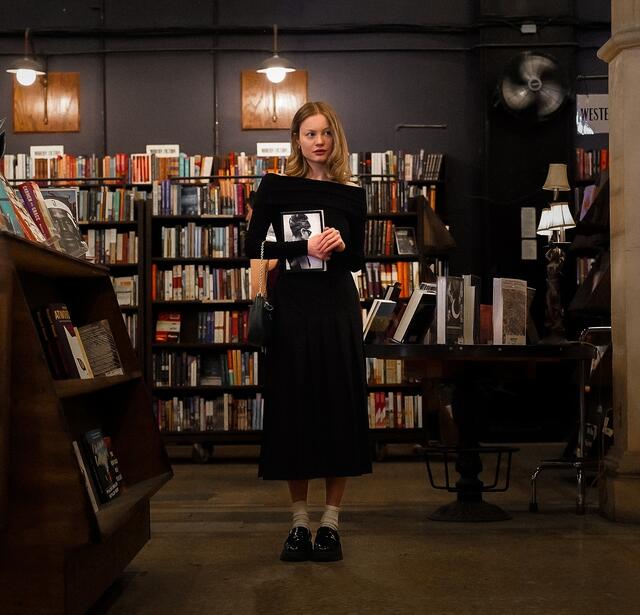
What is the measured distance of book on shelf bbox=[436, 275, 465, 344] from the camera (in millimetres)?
4117

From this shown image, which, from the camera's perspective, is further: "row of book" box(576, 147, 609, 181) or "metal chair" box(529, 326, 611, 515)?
"row of book" box(576, 147, 609, 181)

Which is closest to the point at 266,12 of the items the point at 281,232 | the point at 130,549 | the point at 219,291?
the point at 219,291

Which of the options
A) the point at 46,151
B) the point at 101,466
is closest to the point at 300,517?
the point at 101,466

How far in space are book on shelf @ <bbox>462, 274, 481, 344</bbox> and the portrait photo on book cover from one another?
1.02 m

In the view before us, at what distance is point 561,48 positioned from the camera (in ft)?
29.5

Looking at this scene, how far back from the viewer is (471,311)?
432 centimetres

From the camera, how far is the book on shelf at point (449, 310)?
412 cm

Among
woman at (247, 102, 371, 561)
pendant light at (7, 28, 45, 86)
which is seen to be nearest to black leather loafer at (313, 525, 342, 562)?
woman at (247, 102, 371, 561)

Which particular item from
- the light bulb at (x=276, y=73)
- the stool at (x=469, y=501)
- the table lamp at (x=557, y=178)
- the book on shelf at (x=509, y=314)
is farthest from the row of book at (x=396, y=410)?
the book on shelf at (x=509, y=314)

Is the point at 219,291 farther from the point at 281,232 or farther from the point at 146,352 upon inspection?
the point at 281,232

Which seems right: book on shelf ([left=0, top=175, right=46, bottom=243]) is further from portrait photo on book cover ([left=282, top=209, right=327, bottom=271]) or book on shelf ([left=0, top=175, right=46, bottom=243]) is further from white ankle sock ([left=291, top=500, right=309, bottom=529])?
white ankle sock ([left=291, top=500, right=309, bottom=529])

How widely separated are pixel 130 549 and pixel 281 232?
116 cm

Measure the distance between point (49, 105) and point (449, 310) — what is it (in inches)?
244

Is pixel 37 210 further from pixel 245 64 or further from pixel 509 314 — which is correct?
pixel 245 64
